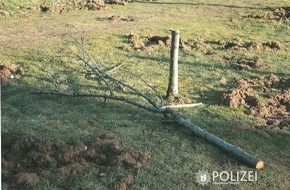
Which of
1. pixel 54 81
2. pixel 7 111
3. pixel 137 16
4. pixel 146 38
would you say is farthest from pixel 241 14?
pixel 7 111

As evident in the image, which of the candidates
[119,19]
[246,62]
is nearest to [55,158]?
[246,62]

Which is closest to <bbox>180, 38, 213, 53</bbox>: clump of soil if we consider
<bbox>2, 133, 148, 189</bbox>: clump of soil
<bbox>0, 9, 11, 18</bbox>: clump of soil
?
<bbox>0, 9, 11, 18</bbox>: clump of soil

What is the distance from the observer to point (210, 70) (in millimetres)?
13164

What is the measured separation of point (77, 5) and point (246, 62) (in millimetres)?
11053

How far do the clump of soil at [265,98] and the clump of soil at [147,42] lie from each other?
3.93 metres

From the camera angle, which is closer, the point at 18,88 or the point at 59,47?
the point at 18,88

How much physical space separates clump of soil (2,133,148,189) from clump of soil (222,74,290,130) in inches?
145

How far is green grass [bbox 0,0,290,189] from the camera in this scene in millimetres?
7363

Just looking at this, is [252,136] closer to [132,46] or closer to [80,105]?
[80,105]

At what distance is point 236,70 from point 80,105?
5.38 m

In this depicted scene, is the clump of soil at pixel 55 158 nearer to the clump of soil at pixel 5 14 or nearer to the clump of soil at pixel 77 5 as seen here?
the clump of soil at pixel 5 14

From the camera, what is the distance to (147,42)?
16.0 m

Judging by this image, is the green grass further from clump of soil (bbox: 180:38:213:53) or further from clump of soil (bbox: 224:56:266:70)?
clump of soil (bbox: 180:38:213:53)

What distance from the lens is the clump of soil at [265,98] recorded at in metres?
9.94
